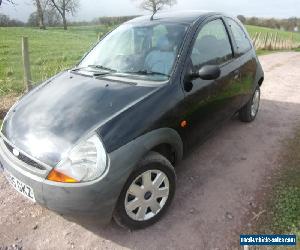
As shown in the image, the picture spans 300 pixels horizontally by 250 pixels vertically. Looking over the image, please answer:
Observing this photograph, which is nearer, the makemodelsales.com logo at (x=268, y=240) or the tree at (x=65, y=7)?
the makemodelsales.com logo at (x=268, y=240)

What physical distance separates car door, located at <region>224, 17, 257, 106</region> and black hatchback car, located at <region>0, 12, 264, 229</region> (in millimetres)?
311

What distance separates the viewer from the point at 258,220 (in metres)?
3.18

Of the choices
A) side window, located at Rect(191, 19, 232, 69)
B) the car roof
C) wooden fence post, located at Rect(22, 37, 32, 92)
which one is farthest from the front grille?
wooden fence post, located at Rect(22, 37, 32, 92)

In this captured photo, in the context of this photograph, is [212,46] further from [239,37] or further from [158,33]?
[239,37]

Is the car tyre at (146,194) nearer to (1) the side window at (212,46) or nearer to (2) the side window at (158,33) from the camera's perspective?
(1) the side window at (212,46)

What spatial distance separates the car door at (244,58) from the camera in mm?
4652

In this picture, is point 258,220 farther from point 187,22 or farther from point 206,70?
point 187,22

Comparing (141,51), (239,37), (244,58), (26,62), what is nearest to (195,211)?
(141,51)

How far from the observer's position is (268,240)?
295 centimetres

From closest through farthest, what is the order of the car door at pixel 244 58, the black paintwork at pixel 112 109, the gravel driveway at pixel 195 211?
the black paintwork at pixel 112 109 → the gravel driveway at pixel 195 211 → the car door at pixel 244 58

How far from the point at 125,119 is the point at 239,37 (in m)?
2.90

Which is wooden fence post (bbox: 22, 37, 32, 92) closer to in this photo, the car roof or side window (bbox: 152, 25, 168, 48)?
the car roof

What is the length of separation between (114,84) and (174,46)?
2.62 ft

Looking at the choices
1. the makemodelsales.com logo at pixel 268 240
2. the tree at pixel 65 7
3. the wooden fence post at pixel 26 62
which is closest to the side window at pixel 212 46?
the makemodelsales.com logo at pixel 268 240
